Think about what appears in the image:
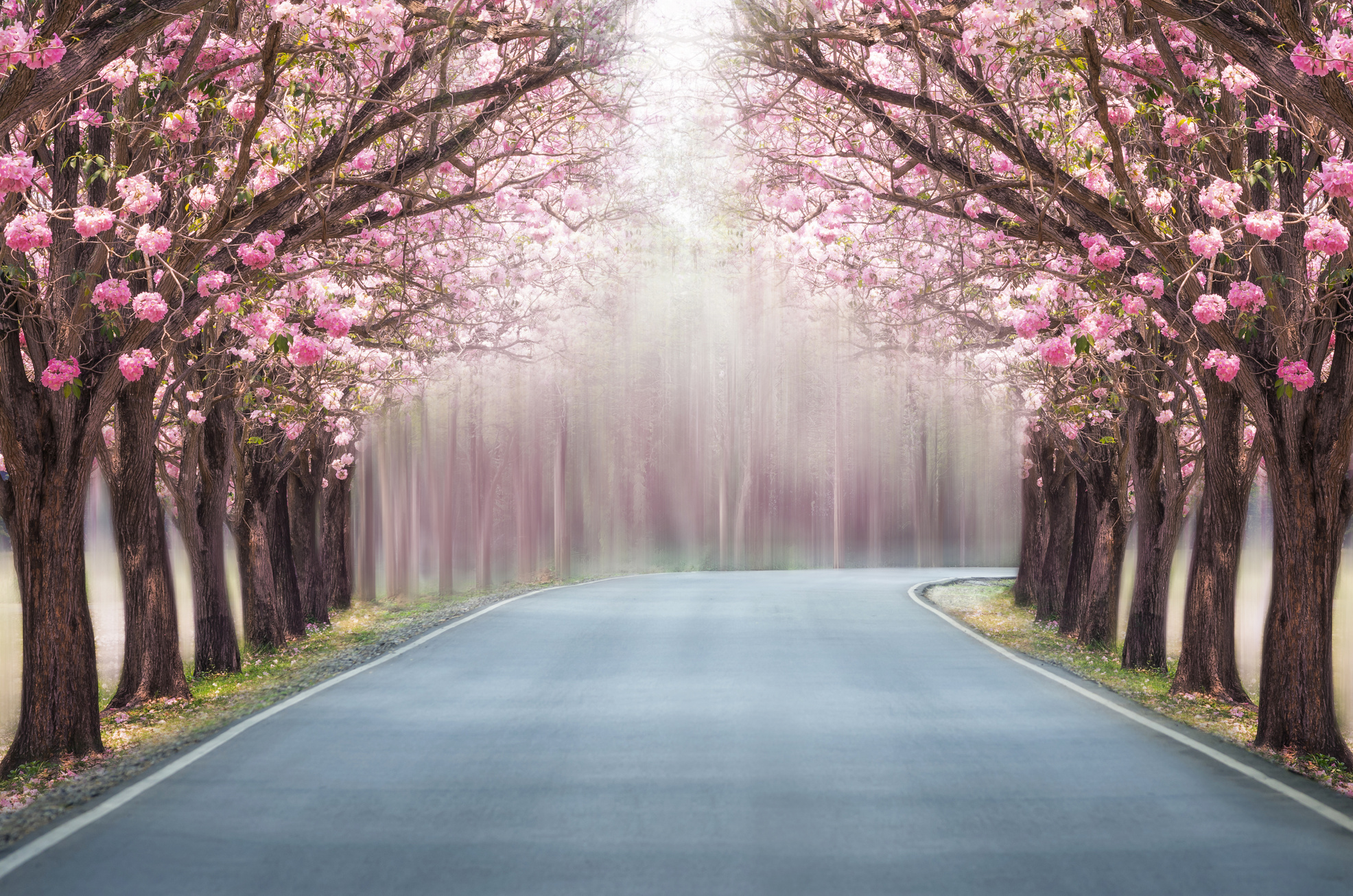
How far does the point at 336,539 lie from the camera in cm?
3078

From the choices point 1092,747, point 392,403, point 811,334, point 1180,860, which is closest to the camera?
point 1180,860

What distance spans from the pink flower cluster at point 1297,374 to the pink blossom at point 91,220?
9215 millimetres

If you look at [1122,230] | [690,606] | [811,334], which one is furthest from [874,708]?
[811,334]

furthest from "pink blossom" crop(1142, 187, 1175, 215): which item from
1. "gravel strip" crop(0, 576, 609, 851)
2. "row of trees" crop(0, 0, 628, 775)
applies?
"gravel strip" crop(0, 576, 609, 851)

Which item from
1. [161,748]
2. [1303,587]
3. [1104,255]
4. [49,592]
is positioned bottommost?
[161,748]

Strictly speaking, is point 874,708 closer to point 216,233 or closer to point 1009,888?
point 1009,888

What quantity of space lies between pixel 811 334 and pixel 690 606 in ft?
120

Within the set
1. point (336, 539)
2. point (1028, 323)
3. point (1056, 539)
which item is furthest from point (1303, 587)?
Answer: point (336, 539)

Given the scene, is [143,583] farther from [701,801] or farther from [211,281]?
[701,801]

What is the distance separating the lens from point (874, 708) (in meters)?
13.4

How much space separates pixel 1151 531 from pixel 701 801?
13.0m

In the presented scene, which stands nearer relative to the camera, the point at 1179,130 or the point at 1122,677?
the point at 1179,130

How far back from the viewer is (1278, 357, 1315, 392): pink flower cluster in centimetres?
1097

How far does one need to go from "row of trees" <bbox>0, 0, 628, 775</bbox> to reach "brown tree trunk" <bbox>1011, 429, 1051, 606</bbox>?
1612 centimetres
